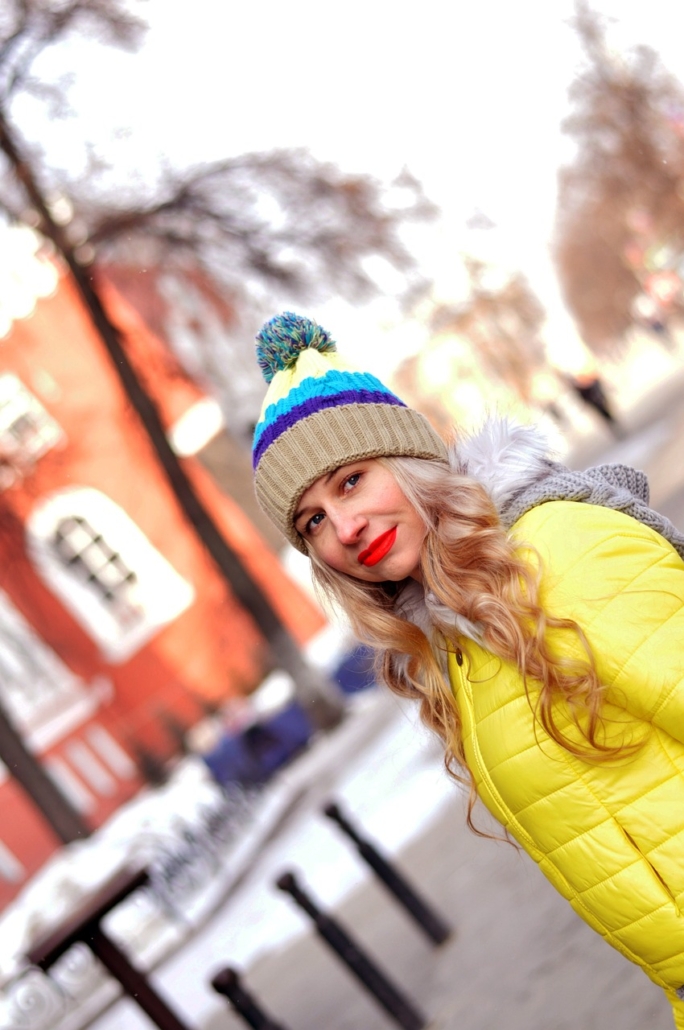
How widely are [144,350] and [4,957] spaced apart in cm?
945

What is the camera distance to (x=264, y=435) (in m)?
2.83

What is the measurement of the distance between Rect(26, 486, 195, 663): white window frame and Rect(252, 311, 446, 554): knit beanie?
20553 mm

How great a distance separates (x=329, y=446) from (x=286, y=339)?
355 millimetres

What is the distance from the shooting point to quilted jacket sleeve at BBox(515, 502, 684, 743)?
2.18 meters

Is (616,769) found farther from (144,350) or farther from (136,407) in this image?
(144,350)

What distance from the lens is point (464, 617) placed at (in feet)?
8.05

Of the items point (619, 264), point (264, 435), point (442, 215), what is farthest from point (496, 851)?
point (619, 264)

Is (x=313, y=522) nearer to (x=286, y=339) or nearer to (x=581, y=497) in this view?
(x=286, y=339)

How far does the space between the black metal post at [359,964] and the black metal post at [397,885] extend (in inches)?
27.1

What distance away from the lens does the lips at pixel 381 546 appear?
102 inches

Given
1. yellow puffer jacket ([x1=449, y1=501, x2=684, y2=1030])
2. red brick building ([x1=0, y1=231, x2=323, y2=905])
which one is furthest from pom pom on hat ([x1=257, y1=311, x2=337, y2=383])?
red brick building ([x1=0, y1=231, x2=323, y2=905])

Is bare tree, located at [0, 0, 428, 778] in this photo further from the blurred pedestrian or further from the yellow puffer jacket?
the yellow puffer jacket

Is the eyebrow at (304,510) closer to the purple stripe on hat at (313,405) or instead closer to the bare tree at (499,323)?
the purple stripe on hat at (313,405)

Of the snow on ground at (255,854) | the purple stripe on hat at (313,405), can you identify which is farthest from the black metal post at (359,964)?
the purple stripe on hat at (313,405)
